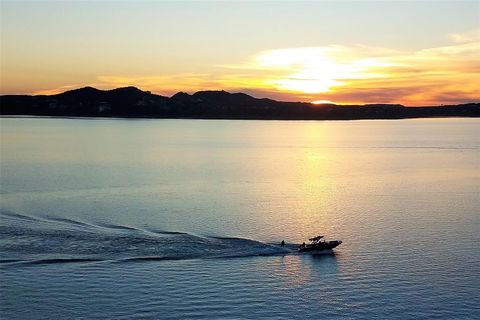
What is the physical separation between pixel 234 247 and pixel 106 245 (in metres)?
11.2

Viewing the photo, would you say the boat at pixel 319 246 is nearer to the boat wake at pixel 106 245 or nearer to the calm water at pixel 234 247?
the calm water at pixel 234 247

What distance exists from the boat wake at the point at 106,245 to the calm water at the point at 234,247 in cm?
16

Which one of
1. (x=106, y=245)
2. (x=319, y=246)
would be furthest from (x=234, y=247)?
(x=106, y=245)

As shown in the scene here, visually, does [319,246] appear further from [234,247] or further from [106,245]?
[106,245]

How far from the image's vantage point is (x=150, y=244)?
164 ft

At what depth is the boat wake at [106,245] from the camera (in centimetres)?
→ 4566

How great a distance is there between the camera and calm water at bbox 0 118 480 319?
3766cm

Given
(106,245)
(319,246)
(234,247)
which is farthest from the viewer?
(234,247)

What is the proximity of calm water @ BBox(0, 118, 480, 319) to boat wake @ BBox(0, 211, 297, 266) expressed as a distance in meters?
0.16

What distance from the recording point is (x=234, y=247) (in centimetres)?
4959

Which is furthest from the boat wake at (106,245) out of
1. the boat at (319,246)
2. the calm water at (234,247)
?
the boat at (319,246)

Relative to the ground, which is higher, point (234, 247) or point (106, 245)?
point (106, 245)

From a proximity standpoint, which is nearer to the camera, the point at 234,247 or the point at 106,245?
the point at 106,245

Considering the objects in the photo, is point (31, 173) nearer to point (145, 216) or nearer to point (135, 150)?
point (145, 216)
